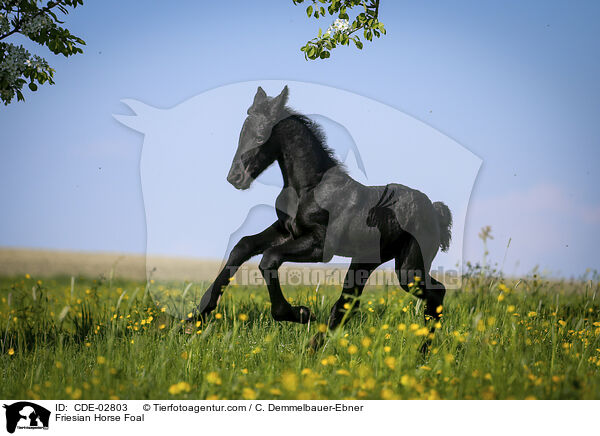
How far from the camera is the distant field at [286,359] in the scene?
121 inches

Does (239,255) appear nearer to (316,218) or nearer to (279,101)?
(316,218)

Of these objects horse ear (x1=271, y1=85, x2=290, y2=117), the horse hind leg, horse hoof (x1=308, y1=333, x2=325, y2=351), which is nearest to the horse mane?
horse ear (x1=271, y1=85, x2=290, y2=117)

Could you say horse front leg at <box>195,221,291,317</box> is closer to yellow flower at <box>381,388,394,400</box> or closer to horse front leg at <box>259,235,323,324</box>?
horse front leg at <box>259,235,323,324</box>

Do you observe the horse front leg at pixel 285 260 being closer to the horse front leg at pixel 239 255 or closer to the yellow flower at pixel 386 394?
the horse front leg at pixel 239 255

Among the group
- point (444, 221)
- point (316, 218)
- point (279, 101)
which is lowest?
point (316, 218)

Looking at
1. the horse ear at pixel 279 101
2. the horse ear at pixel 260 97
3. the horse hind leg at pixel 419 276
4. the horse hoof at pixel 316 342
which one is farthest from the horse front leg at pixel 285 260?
the horse ear at pixel 260 97

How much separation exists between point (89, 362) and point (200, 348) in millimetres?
1075

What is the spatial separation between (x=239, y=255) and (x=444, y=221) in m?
2.04

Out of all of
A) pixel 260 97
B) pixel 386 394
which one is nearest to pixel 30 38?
pixel 260 97
